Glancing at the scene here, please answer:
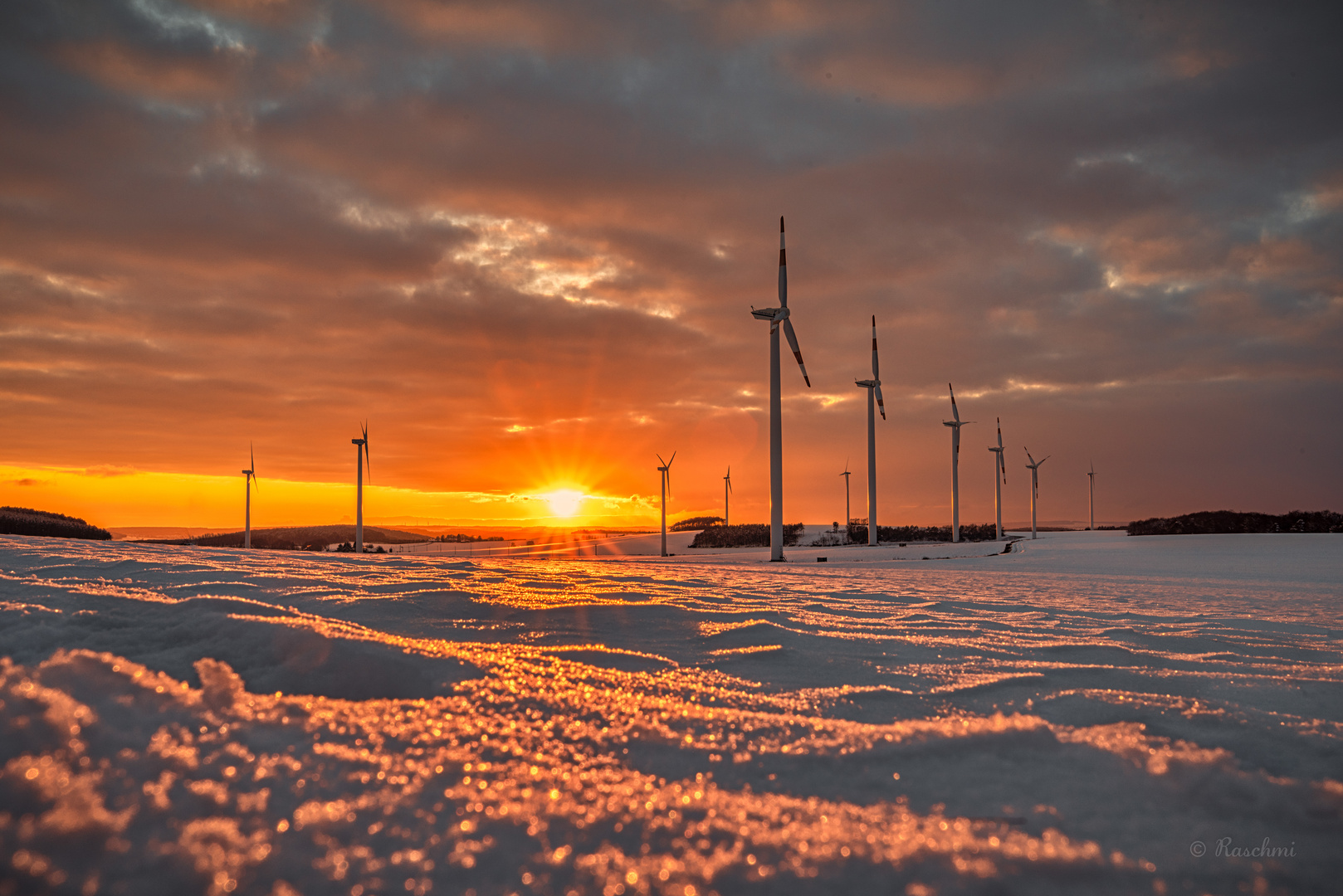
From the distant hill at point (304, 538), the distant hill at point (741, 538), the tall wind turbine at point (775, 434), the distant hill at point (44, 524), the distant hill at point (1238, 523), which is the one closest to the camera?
the tall wind turbine at point (775, 434)

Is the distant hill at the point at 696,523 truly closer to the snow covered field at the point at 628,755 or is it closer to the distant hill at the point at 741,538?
the distant hill at the point at 741,538

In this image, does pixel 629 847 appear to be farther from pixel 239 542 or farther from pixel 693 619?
pixel 239 542

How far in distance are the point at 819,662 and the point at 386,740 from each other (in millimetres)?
2882

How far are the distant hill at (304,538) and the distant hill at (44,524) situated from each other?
23784mm

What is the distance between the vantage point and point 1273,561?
23.1 m

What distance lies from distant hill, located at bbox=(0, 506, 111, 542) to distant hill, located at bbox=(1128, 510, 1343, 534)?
66.9 m

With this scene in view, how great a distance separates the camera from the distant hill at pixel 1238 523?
45.7 meters

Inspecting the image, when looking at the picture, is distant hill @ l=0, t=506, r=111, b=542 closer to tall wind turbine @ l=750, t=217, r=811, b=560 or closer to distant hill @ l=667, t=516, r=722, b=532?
tall wind turbine @ l=750, t=217, r=811, b=560

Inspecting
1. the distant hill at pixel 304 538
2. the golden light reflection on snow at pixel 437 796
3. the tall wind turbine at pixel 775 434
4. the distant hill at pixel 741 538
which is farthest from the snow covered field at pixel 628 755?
the distant hill at pixel 304 538

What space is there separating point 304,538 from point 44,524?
60.5m

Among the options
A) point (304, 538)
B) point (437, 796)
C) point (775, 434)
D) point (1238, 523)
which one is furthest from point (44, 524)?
point (1238, 523)

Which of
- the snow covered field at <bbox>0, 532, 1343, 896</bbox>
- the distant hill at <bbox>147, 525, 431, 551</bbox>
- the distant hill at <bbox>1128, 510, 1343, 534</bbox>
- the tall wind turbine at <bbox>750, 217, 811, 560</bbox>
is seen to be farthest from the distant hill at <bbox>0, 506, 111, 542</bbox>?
the distant hill at <bbox>1128, 510, 1343, 534</bbox>

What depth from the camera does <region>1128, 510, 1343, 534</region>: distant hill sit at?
45.7 meters

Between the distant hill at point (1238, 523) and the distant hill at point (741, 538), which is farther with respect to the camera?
the distant hill at point (741, 538)
